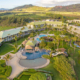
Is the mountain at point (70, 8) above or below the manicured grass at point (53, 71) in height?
above

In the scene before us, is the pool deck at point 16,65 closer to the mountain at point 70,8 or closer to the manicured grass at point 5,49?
the manicured grass at point 5,49

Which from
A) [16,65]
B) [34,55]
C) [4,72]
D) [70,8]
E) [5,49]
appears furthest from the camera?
[70,8]

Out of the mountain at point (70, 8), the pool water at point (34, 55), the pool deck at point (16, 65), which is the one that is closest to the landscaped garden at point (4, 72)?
the pool deck at point (16, 65)

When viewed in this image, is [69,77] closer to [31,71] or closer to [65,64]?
[65,64]

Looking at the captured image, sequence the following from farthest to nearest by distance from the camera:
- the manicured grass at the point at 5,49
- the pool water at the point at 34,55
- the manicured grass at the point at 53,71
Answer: the manicured grass at the point at 5,49
the pool water at the point at 34,55
the manicured grass at the point at 53,71

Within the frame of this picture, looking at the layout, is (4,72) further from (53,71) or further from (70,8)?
(70,8)

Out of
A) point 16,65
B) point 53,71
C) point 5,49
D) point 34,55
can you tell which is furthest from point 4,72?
point 5,49

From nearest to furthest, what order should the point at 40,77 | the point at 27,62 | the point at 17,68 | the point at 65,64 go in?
1. the point at 40,77
2. the point at 65,64
3. the point at 17,68
4. the point at 27,62

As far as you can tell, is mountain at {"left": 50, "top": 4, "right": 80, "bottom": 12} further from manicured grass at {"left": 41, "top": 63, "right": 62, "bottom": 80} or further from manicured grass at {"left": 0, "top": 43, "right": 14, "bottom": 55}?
manicured grass at {"left": 41, "top": 63, "right": 62, "bottom": 80}

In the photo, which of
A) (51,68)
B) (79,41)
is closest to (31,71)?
(51,68)

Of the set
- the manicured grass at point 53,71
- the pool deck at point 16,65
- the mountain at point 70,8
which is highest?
the mountain at point 70,8

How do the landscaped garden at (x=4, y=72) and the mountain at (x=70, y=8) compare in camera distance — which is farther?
the mountain at (x=70, y=8)
